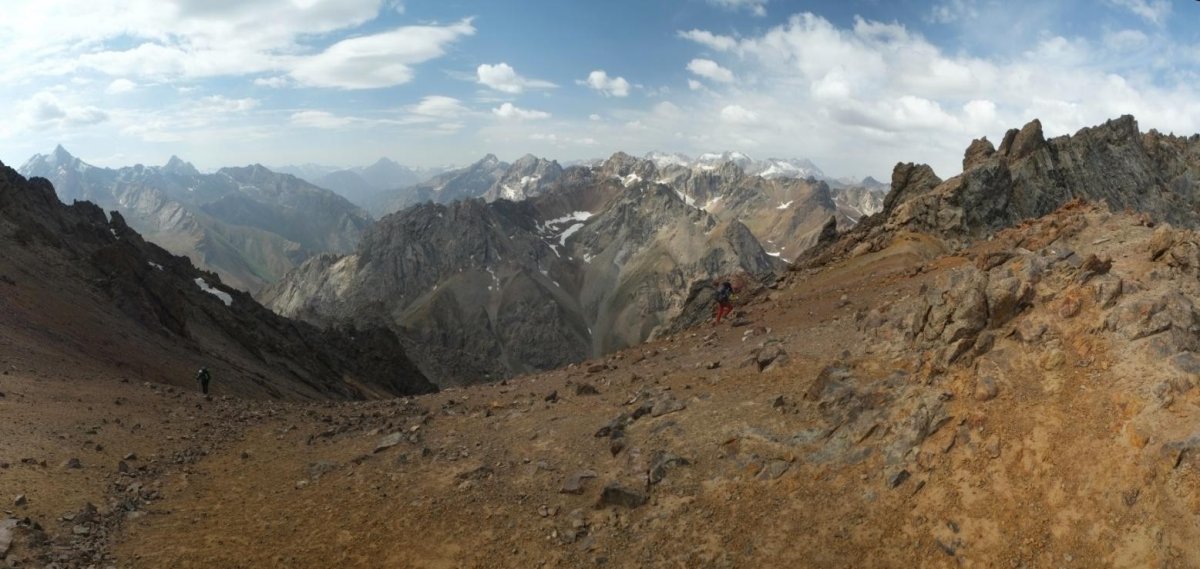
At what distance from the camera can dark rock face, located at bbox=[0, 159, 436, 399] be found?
147 ft

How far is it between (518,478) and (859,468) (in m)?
8.99

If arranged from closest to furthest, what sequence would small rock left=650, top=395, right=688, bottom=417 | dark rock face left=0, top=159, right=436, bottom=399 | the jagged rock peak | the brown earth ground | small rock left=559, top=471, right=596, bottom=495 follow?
the brown earth ground < small rock left=559, top=471, right=596, bottom=495 < small rock left=650, top=395, right=688, bottom=417 < dark rock face left=0, top=159, right=436, bottom=399 < the jagged rock peak

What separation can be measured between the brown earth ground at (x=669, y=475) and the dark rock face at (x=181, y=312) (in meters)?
20.6

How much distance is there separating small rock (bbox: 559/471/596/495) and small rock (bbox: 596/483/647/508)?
948 mm

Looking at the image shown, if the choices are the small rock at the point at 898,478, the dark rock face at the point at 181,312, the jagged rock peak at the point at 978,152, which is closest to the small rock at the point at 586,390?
the small rock at the point at 898,478

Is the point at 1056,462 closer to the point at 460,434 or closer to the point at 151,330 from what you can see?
the point at 460,434

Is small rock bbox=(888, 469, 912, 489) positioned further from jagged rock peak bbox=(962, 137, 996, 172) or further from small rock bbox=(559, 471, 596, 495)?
jagged rock peak bbox=(962, 137, 996, 172)

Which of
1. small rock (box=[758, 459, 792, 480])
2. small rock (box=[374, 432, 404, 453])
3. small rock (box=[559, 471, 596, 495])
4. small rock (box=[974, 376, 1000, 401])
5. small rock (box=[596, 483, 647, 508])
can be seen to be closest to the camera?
small rock (box=[974, 376, 1000, 401])

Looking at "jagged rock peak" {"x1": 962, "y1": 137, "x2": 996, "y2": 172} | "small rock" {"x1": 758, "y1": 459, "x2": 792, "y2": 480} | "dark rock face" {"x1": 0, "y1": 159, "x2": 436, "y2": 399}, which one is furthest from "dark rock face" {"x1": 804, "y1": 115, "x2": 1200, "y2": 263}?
Answer: "dark rock face" {"x1": 0, "y1": 159, "x2": 436, "y2": 399}

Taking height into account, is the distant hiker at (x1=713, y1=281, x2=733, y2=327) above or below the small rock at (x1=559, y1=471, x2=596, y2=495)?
above

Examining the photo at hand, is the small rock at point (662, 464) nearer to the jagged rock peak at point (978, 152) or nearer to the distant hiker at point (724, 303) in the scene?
the distant hiker at point (724, 303)

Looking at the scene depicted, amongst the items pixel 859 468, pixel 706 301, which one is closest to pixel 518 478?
pixel 859 468

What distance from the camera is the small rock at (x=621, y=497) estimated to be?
15703mm

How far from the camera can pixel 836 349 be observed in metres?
22.1
